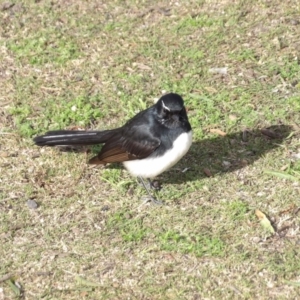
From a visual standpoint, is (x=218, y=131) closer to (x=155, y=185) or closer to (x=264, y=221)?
(x=155, y=185)

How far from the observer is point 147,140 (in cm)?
641

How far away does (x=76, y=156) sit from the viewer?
723 cm

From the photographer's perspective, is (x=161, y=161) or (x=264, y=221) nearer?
(x=264, y=221)

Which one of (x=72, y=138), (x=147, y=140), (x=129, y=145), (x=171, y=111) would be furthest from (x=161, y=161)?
(x=72, y=138)

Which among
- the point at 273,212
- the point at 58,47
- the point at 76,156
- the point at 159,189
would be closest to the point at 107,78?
the point at 58,47

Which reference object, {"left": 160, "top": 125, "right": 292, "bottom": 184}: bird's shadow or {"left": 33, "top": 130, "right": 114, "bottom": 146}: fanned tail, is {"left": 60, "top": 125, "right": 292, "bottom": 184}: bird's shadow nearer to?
{"left": 160, "top": 125, "right": 292, "bottom": 184}: bird's shadow

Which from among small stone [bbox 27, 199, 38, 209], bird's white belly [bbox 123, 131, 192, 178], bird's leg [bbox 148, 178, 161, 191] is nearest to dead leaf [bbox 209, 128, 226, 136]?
bird's leg [bbox 148, 178, 161, 191]

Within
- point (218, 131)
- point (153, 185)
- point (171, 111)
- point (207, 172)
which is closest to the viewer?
point (171, 111)

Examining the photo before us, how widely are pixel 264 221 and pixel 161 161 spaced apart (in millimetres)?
1161

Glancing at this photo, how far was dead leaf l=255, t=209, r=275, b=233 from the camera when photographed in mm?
6197

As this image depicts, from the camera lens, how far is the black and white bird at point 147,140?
20.7ft

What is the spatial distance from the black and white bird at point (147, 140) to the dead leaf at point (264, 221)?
0.95 meters

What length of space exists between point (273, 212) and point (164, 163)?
1.19m

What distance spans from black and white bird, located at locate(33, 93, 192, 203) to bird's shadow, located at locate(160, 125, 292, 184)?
439 mm
